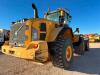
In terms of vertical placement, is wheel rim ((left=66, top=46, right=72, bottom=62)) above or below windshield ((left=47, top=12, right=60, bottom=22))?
below

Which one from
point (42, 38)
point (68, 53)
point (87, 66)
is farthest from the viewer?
point (87, 66)

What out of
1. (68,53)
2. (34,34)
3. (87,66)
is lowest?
(87,66)

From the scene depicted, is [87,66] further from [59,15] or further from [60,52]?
[59,15]

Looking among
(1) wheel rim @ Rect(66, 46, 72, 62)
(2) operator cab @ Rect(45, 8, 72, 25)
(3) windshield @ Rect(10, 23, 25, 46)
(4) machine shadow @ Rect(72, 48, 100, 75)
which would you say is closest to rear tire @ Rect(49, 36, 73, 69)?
(1) wheel rim @ Rect(66, 46, 72, 62)

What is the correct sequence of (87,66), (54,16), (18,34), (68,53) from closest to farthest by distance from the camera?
(18,34)
(68,53)
(87,66)
(54,16)

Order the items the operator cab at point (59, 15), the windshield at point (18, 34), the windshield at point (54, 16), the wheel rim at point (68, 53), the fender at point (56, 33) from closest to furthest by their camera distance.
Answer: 1. the fender at point (56, 33)
2. the windshield at point (18, 34)
3. the wheel rim at point (68, 53)
4. the operator cab at point (59, 15)
5. the windshield at point (54, 16)

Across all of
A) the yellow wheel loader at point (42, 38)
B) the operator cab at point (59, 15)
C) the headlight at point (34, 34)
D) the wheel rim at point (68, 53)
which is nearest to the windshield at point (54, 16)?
the operator cab at point (59, 15)

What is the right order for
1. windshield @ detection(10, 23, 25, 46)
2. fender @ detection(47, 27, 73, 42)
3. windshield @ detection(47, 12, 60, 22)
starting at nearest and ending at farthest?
fender @ detection(47, 27, 73, 42)
windshield @ detection(10, 23, 25, 46)
windshield @ detection(47, 12, 60, 22)

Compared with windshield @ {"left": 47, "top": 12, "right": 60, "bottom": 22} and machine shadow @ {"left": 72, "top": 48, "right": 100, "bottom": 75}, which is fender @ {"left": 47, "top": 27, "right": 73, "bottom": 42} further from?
machine shadow @ {"left": 72, "top": 48, "right": 100, "bottom": 75}

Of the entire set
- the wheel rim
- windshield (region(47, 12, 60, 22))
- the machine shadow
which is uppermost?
windshield (region(47, 12, 60, 22))

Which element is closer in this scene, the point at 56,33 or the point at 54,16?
the point at 56,33

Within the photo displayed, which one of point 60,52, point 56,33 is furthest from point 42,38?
point 60,52

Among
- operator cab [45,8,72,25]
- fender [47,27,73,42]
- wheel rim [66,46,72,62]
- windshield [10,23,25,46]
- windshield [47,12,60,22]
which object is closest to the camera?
fender [47,27,73,42]

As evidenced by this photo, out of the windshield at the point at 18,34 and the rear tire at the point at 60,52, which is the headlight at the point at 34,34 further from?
the rear tire at the point at 60,52
